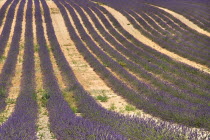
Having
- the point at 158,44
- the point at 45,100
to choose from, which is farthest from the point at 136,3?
the point at 45,100

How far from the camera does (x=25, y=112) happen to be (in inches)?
357

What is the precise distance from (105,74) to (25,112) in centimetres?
578

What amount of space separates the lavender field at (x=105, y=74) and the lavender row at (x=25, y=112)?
31 mm

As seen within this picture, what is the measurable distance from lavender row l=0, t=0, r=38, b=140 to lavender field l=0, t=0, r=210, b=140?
1.2 inches

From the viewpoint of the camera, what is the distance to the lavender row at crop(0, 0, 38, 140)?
682 cm

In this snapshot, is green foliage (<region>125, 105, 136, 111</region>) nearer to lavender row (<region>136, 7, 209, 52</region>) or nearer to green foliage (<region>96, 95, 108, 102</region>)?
green foliage (<region>96, 95, 108, 102</region>)

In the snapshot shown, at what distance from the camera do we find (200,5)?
118ft

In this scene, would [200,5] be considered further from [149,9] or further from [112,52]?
[112,52]

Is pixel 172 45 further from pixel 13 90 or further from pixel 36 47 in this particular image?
pixel 13 90

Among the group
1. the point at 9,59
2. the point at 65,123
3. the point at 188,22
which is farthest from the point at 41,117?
the point at 188,22

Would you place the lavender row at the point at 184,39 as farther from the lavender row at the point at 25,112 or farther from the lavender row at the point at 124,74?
the lavender row at the point at 25,112

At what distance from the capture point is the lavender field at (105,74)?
7.48 metres

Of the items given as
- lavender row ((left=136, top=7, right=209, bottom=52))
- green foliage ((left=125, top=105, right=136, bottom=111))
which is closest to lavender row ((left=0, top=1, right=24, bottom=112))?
green foliage ((left=125, top=105, right=136, bottom=111))

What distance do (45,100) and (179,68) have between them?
23.4 ft
